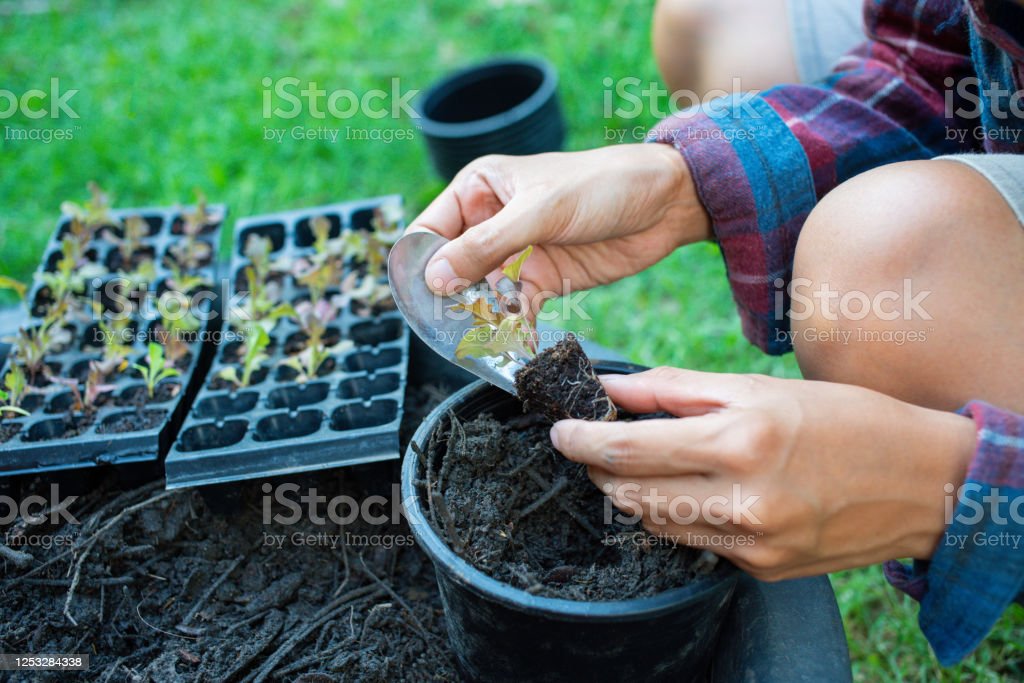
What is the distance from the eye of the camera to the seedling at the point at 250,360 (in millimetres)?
1647

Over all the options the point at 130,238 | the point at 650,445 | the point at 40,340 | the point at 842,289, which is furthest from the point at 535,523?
the point at 130,238

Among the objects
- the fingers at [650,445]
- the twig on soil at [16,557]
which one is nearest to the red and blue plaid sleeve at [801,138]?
the fingers at [650,445]

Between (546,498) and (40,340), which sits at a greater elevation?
(546,498)

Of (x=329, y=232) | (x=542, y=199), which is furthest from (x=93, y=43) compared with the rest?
(x=542, y=199)

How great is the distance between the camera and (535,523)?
4.01 feet

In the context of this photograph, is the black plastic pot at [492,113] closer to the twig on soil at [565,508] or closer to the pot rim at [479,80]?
the pot rim at [479,80]

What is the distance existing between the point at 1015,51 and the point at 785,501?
79cm

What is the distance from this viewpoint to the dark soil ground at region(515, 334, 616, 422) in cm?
114

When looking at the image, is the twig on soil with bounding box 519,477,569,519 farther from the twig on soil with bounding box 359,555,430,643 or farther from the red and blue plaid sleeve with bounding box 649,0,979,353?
the red and blue plaid sleeve with bounding box 649,0,979,353

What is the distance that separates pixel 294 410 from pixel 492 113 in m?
2.12

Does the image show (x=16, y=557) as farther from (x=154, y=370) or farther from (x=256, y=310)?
(x=256, y=310)

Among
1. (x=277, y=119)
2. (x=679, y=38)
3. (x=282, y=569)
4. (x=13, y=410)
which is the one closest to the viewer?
(x=282, y=569)

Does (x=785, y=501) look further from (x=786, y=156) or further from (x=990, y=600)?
(x=786, y=156)

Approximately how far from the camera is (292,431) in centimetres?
157
